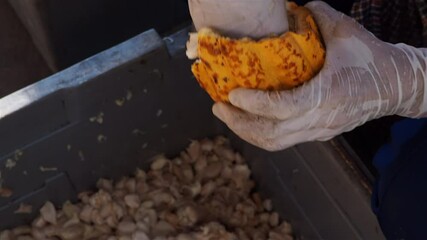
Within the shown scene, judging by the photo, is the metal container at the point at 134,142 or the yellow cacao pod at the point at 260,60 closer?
the yellow cacao pod at the point at 260,60

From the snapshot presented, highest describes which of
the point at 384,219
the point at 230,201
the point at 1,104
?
the point at 1,104

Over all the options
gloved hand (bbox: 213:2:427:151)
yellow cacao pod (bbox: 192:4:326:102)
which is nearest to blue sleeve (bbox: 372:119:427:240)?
gloved hand (bbox: 213:2:427:151)

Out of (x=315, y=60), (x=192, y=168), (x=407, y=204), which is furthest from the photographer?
(x=192, y=168)

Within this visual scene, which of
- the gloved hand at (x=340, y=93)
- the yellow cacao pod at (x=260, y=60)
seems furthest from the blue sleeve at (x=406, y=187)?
the yellow cacao pod at (x=260, y=60)

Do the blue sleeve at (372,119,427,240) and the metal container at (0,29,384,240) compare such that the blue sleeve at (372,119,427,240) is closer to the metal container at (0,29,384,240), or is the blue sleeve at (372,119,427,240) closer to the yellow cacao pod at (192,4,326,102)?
the metal container at (0,29,384,240)

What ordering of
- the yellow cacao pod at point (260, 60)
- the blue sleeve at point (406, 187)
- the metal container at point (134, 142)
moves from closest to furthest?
the yellow cacao pod at point (260, 60), the blue sleeve at point (406, 187), the metal container at point (134, 142)

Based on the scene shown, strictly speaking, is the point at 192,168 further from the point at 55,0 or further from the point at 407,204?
the point at 407,204

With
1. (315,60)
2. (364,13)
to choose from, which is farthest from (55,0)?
(315,60)

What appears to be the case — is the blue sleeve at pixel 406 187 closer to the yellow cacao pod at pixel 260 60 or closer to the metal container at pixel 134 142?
the metal container at pixel 134 142
